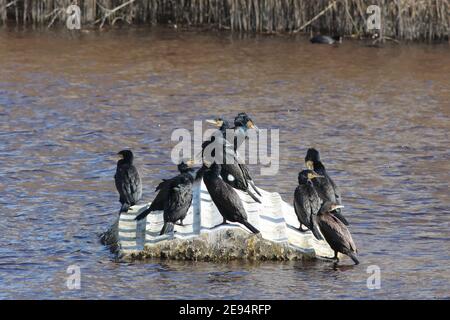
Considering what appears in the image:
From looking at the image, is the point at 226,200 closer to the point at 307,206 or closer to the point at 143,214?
the point at 307,206

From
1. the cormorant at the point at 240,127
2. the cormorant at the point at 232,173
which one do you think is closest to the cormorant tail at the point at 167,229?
the cormorant at the point at 232,173

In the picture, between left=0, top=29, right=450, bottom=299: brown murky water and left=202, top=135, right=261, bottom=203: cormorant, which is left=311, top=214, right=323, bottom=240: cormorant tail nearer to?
left=0, top=29, right=450, bottom=299: brown murky water

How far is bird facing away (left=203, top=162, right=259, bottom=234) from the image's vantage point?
9.12 metres

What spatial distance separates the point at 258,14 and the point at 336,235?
9.70 m

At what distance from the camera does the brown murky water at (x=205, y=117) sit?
29.3ft

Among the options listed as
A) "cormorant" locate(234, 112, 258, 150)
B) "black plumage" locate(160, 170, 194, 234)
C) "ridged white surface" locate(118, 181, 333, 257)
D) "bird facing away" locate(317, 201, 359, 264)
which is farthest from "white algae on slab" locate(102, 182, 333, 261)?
"cormorant" locate(234, 112, 258, 150)

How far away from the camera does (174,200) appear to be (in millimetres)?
9102

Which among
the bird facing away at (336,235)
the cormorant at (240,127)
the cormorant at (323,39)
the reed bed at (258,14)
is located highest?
the reed bed at (258,14)

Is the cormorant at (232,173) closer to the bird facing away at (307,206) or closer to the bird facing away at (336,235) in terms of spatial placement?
the bird facing away at (307,206)

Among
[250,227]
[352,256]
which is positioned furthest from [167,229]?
[352,256]

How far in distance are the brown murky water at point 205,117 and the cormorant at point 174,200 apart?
37 cm

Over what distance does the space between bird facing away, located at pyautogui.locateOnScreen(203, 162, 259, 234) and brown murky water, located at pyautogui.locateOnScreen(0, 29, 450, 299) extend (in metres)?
0.37

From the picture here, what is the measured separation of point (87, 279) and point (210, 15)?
1052 cm

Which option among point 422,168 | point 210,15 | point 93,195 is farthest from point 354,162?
point 210,15
